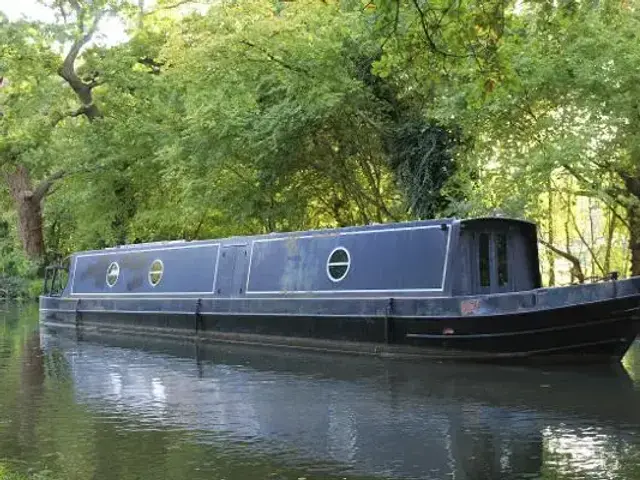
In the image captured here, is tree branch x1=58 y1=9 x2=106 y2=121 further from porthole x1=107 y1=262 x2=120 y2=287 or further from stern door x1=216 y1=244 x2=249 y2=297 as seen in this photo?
stern door x1=216 y1=244 x2=249 y2=297

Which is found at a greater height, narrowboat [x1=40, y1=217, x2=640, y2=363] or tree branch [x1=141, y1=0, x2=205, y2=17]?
tree branch [x1=141, y1=0, x2=205, y2=17]

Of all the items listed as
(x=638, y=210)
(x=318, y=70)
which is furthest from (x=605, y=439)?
(x=318, y=70)

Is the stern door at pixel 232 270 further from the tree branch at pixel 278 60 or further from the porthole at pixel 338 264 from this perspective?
the tree branch at pixel 278 60

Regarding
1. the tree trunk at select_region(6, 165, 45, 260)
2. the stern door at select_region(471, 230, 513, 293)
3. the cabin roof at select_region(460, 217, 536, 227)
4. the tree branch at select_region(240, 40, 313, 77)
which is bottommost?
the stern door at select_region(471, 230, 513, 293)

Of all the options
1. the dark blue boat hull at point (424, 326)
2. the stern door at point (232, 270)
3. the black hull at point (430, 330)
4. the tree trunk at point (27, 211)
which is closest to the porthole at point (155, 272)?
the black hull at point (430, 330)

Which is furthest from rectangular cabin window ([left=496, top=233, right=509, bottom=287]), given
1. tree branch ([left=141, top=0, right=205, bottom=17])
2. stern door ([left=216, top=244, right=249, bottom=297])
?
tree branch ([left=141, top=0, right=205, bottom=17])

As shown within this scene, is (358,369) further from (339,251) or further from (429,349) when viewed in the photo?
(339,251)

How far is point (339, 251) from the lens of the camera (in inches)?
585

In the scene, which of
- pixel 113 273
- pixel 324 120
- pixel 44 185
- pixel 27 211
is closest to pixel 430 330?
pixel 324 120

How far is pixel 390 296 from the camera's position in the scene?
1377 centimetres

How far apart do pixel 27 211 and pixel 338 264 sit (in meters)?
19.9

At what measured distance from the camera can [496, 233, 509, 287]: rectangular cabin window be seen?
13.7m

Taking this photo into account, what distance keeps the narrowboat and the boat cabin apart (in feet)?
0.06

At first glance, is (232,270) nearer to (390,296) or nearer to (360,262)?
(360,262)
